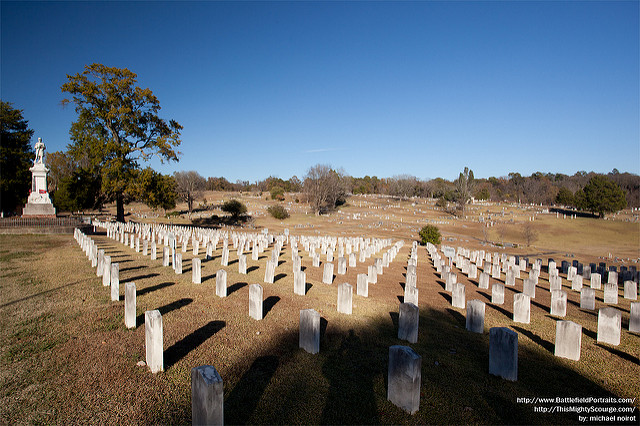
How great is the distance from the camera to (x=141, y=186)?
30750mm

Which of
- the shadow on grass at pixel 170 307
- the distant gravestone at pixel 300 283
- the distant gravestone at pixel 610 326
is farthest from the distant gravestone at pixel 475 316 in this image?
the shadow on grass at pixel 170 307

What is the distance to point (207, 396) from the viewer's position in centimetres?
355

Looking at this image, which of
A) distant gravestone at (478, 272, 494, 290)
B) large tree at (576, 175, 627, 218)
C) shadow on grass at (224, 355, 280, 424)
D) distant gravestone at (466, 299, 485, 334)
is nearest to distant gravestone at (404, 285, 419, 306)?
distant gravestone at (466, 299, 485, 334)

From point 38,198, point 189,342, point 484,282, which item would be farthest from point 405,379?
point 38,198

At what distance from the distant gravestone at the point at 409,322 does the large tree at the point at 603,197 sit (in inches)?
2818

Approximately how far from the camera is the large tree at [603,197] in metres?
58.9

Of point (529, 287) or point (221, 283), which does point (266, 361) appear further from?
point (529, 287)

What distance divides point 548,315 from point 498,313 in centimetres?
148

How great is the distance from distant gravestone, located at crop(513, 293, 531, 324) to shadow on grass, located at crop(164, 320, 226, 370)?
7.47 meters

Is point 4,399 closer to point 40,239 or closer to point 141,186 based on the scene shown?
point 40,239

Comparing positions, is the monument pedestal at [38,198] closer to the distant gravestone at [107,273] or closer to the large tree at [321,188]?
the distant gravestone at [107,273]

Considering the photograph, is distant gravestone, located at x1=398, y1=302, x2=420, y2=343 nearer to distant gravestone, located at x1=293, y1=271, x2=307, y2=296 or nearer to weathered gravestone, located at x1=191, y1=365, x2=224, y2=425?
distant gravestone, located at x1=293, y1=271, x2=307, y2=296

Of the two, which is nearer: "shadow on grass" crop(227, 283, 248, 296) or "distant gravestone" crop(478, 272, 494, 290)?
"shadow on grass" crop(227, 283, 248, 296)

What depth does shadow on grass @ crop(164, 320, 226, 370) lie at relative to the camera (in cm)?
553
